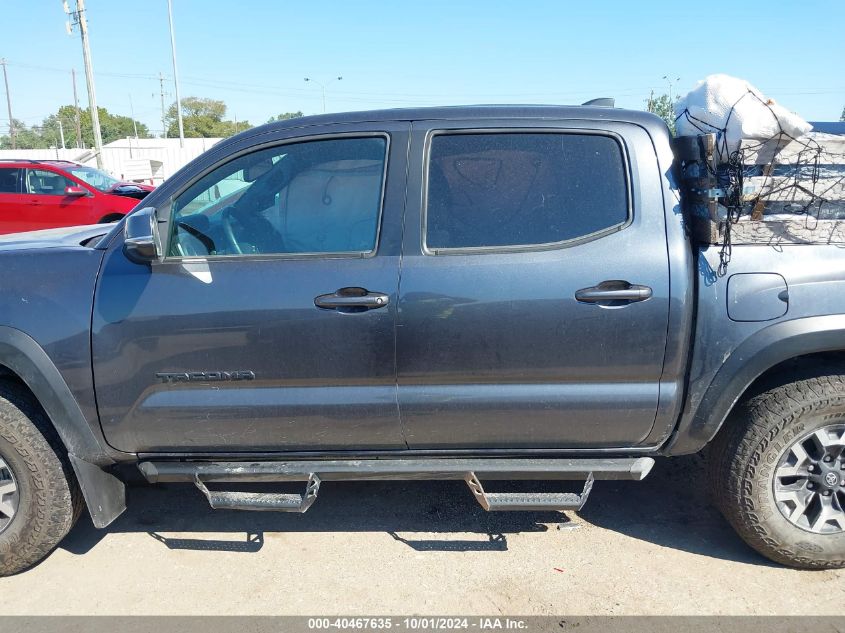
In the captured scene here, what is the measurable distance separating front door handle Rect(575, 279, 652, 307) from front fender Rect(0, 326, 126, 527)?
6.88 feet

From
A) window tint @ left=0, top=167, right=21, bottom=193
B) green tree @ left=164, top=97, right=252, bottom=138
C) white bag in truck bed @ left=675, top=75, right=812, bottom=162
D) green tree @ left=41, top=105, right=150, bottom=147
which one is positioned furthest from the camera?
green tree @ left=41, top=105, right=150, bottom=147

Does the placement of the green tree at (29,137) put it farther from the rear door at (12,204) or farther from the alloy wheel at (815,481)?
the alloy wheel at (815,481)

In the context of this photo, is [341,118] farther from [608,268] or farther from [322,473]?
[322,473]

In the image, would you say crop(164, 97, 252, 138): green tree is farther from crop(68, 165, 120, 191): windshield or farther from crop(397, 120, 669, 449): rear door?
crop(397, 120, 669, 449): rear door

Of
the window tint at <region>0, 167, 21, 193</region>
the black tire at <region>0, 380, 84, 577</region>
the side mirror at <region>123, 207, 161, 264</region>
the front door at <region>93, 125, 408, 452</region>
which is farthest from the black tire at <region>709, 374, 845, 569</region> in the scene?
the window tint at <region>0, 167, 21, 193</region>

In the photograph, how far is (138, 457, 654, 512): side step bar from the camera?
2711 mm

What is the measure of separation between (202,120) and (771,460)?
88041 millimetres

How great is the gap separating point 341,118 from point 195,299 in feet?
3.16

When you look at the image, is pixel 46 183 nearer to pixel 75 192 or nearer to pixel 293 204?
pixel 75 192

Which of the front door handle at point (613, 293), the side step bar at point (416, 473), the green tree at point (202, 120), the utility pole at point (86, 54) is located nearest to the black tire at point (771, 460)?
the side step bar at point (416, 473)

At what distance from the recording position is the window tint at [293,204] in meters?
2.70

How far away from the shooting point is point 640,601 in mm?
2682

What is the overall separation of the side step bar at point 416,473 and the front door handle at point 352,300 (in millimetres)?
687

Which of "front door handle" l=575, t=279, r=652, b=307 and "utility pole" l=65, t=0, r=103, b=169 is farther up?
"utility pole" l=65, t=0, r=103, b=169
